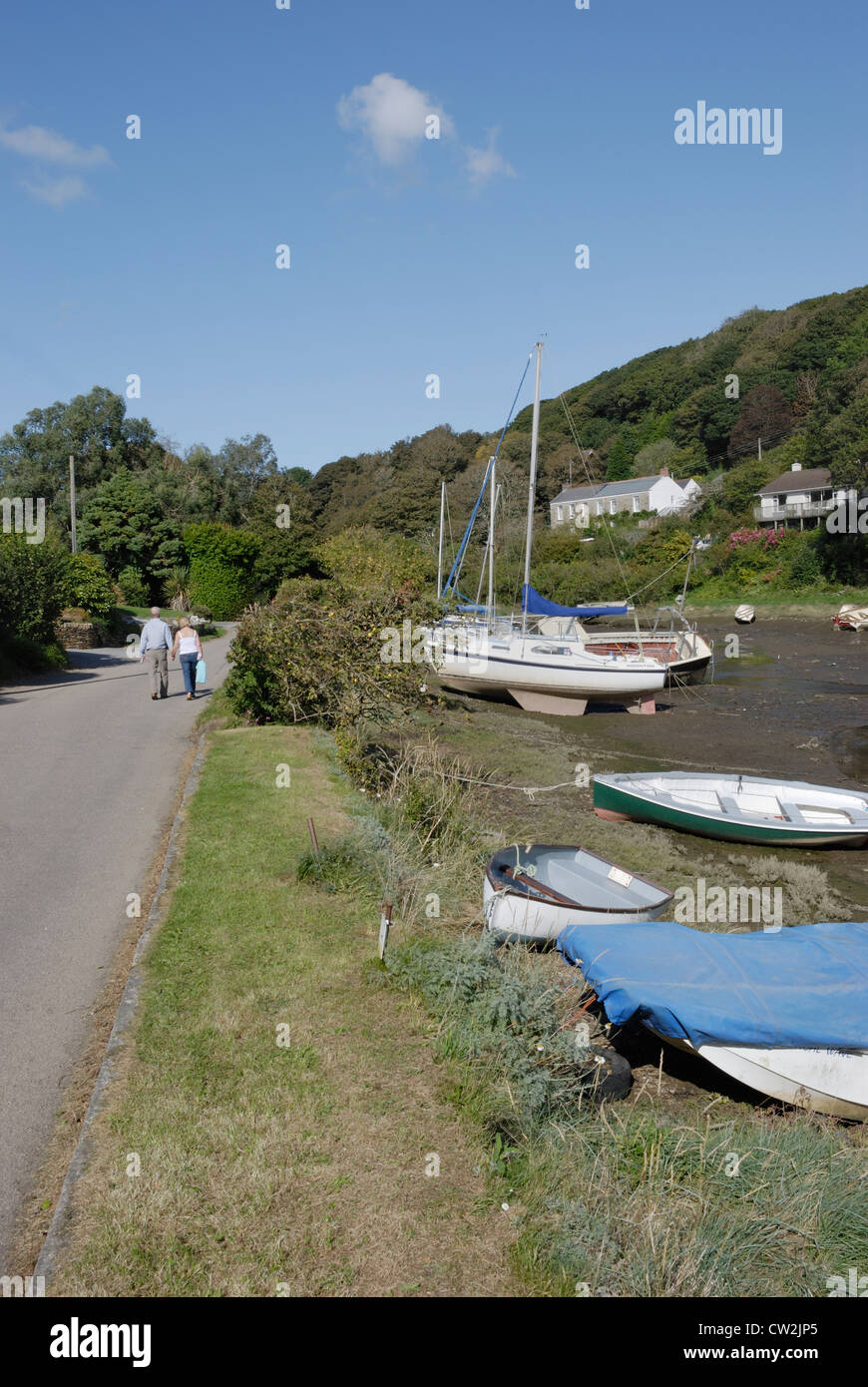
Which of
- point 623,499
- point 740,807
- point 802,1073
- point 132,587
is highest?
point 623,499

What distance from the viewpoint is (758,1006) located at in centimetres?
694

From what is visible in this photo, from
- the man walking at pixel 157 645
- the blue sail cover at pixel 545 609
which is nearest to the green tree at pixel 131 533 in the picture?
the blue sail cover at pixel 545 609

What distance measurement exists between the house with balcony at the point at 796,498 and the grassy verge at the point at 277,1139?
6271 cm

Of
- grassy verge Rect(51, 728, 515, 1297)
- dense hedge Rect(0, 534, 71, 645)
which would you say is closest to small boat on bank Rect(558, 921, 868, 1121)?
grassy verge Rect(51, 728, 515, 1297)

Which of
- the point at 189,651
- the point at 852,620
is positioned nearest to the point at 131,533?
the point at 189,651

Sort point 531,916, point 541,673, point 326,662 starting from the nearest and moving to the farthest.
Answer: point 531,916, point 326,662, point 541,673

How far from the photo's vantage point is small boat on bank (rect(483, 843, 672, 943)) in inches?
346

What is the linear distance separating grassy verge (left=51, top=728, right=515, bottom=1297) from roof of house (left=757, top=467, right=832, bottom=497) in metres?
67.0

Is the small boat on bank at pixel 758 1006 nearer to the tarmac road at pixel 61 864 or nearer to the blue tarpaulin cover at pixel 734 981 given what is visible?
the blue tarpaulin cover at pixel 734 981

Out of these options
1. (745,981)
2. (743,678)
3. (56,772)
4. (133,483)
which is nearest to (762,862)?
(745,981)

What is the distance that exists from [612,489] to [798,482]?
24.6 m

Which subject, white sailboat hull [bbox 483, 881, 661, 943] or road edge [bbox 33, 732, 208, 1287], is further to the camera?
white sailboat hull [bbox 483, 881, 661, 943]

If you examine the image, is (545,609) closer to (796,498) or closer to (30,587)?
(30,587)

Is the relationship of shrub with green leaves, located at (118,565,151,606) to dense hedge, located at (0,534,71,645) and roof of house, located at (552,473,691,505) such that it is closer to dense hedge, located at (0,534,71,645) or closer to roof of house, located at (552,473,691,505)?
dense hedge, located at (0,534,71,645)
